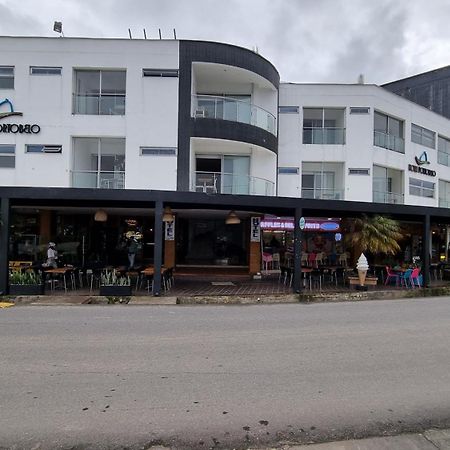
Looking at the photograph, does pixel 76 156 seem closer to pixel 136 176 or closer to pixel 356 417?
pixel 136 176

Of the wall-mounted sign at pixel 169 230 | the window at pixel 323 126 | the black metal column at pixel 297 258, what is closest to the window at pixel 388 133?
the window at pixel 323 126

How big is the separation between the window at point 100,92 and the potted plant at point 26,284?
7665mm

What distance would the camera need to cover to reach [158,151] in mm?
17438

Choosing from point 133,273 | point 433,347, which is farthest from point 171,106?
point 433,347

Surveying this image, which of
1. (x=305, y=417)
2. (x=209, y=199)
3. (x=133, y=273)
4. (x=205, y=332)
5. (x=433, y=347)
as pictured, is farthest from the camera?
(x=133, y=273)

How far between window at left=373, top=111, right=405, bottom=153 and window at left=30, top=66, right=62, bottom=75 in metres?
15.8

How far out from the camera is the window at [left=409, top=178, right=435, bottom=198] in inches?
939

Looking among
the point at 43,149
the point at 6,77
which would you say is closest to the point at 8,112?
the point at 6,77

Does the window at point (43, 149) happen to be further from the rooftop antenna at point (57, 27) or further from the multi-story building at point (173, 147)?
the rooftop antenna at point (57, 27)

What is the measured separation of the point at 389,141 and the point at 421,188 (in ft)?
13.8

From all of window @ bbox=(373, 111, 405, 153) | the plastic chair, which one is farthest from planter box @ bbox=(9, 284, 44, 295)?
window @ bbox=(373, 111, 405, 153)

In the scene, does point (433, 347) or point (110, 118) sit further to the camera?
point (110, 118)

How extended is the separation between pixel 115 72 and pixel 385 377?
54.8 feet

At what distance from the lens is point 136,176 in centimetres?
1747
